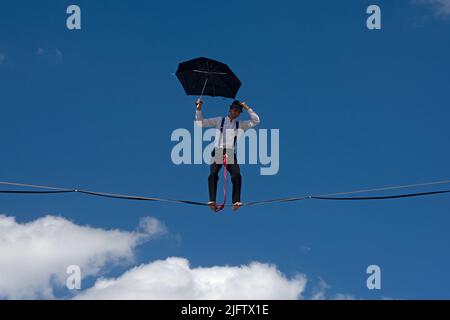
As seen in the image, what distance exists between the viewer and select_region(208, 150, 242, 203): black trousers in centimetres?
1491

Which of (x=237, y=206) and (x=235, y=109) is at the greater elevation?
(x=235, y=109)

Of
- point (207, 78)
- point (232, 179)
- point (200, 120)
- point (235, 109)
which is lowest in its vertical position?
point (232, 179)

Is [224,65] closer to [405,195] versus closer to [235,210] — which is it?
[235,210]

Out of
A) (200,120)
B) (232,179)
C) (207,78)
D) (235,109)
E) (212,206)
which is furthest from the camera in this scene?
(207,78)

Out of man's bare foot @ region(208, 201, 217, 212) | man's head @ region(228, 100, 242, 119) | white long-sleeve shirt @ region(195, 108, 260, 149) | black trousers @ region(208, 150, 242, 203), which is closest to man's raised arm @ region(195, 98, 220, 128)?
white long-sleeve shirt @ region(195, 108, 260, 149)

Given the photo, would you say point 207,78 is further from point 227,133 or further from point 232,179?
point 232,179

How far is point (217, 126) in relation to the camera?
1516cm

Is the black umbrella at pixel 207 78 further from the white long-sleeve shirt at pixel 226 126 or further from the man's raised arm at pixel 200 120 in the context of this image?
the white long-sleeve shirt at pixel 226 126

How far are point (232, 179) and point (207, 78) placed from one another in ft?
8.15

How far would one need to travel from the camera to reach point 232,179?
1513 cm

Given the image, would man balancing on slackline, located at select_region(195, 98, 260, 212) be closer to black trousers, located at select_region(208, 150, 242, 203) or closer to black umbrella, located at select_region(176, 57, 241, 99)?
black trousers, located at select_region(208, 150, 242, 203)

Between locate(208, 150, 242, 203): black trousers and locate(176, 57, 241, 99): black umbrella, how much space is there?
1700 millimetres

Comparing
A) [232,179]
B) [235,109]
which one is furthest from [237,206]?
[235,109]
